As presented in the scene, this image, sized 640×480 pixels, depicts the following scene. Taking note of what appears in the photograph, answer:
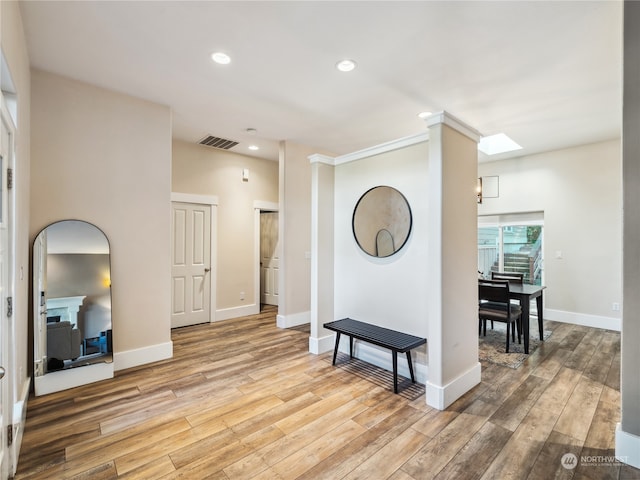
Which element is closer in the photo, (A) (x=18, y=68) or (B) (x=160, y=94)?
(A) (x=18, y=68)

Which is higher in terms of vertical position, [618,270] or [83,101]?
[83,101]

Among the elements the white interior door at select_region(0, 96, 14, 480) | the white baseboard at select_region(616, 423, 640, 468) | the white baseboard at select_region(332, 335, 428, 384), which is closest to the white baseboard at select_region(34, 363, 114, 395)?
the white interior door at select_region(0, 96, 14, 480)

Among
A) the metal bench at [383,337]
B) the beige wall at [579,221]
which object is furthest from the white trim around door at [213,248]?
the beige wall at [579,221]

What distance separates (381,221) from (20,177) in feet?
10.0

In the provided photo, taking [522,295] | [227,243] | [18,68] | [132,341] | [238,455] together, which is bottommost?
[238,455]

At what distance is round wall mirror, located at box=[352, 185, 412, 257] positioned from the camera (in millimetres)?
3166

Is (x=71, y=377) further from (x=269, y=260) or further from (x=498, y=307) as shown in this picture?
(x=498, y=307)

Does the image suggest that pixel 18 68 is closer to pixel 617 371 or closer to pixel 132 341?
pixel 132 341

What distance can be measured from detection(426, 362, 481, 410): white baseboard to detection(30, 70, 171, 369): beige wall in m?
2.83

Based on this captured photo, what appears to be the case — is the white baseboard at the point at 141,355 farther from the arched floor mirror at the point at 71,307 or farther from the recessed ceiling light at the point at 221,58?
the recessed ceiling light at the point at 221,58

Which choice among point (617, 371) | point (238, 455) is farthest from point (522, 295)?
point (238, 455)

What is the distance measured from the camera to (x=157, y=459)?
197cm

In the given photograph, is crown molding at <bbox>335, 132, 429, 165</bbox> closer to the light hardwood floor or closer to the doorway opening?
the light hardwood floor

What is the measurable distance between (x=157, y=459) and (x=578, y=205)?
20.9 ft
